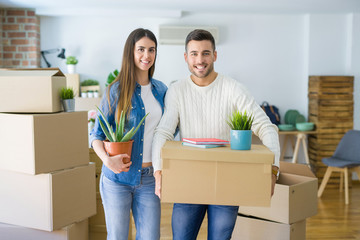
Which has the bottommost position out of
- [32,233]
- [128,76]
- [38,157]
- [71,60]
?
[32,233]

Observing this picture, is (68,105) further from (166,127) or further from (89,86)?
(89,86)

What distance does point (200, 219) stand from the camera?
70.4 inches

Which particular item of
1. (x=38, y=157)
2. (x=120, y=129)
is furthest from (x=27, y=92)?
(x=120, y=129)

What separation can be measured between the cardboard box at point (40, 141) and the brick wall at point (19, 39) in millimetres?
3391

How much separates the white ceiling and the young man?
3113 mm

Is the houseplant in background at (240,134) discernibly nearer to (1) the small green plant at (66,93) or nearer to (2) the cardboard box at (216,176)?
(2) the cardboard box at (216,176)

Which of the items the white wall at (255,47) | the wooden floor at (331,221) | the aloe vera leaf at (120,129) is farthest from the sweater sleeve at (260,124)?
the white wall at (255,47)

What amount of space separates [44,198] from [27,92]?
58cm

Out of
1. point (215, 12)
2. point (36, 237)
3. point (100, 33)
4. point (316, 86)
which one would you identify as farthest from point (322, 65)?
point (36, 237)

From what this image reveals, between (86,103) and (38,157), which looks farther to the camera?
(86,103)

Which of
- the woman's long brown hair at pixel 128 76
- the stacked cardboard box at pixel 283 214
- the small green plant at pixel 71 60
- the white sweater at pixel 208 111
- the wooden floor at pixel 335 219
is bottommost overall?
the wooden floor at pixel 335 219

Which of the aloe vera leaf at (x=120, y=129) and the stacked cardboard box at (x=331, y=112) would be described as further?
the stacked cardboard box at (x=331, y=112)

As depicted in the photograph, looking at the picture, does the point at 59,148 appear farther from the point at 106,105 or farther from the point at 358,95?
the point at 358,95

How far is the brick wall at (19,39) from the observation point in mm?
5141
